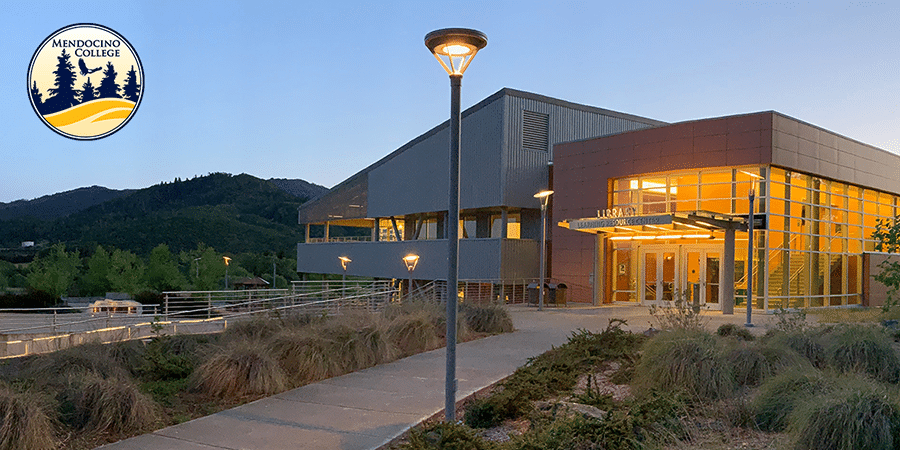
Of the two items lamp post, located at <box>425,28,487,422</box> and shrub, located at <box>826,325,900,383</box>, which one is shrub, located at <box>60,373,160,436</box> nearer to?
lamp post, located at <box>425,28,487,422</box>

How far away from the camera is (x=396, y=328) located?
13.6 meters

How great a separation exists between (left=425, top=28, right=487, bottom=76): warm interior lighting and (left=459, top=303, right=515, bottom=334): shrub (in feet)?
33.6

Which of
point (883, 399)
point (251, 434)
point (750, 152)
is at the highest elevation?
point (750, 152)

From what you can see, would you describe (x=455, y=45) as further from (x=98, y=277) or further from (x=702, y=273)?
(x=98, y=277)

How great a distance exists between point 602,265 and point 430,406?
21518 millimetres

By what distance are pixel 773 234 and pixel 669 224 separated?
4632 mm

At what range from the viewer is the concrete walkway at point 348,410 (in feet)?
23.9

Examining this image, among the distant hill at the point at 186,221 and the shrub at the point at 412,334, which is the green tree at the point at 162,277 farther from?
the shrub at the point at 412,334

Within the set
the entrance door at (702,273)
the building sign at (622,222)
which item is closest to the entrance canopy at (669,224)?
the building sign at (622,222)

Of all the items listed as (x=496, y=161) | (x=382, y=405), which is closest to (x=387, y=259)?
(x=496, y=161)

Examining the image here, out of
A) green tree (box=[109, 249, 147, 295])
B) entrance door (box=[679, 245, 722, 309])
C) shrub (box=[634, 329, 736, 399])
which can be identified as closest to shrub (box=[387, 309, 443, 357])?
shrub (box=[634, 329, 736, 399])

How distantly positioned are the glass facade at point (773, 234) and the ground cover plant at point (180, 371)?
564 inches

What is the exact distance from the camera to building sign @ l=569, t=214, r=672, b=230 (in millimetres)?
22703

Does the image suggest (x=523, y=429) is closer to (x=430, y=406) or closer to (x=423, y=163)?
(x=430, y=406)
